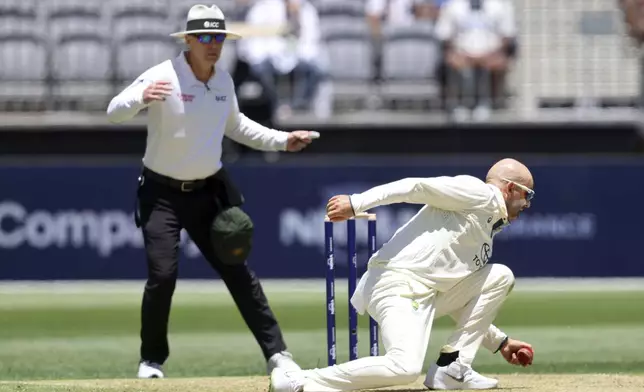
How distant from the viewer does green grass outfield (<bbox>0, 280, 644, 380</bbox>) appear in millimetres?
9414

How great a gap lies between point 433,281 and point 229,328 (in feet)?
16.9

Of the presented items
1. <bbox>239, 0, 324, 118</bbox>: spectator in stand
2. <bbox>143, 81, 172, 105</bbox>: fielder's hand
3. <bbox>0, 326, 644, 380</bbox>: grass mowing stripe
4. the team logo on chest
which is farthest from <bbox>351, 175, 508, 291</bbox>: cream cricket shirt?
<bbox>239, 0, 324, 118</bbox>: spectator in stand

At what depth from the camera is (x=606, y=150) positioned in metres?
17.6

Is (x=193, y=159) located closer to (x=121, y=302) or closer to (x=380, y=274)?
(x=380, y=274)

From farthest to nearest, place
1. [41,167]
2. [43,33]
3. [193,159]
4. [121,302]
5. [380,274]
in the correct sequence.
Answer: [43,33] → [41,167] → [121,302] → [193,159] → [380,274]

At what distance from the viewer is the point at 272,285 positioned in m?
15.3

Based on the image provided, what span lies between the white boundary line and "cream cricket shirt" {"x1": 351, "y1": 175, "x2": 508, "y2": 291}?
7.83 m

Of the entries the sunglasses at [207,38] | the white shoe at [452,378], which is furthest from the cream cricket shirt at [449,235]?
the sunglasses at [207,38]

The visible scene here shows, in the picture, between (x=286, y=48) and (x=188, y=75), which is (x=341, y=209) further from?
(x=286, y=48)

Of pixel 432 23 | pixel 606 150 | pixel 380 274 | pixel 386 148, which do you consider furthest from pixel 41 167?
pixel 380 274

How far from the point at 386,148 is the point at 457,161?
1.97 metres

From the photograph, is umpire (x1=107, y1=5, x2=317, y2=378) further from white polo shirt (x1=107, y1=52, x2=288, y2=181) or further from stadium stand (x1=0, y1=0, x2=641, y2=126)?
stadium stand (x1=0, y1=0, x2=641, y2=126)

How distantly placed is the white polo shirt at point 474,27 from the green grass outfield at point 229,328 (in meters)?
3.60

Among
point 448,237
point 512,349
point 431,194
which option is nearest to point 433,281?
point 448,237
